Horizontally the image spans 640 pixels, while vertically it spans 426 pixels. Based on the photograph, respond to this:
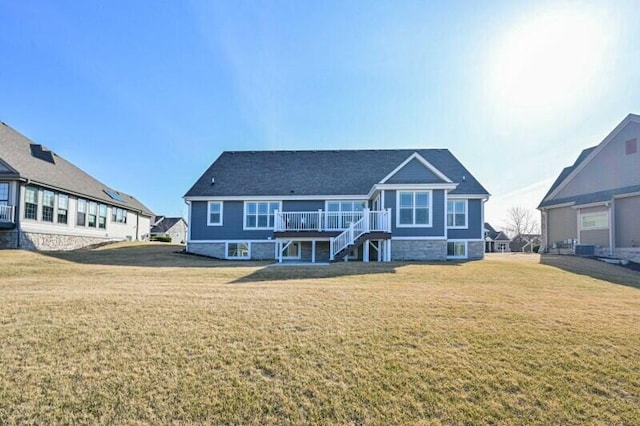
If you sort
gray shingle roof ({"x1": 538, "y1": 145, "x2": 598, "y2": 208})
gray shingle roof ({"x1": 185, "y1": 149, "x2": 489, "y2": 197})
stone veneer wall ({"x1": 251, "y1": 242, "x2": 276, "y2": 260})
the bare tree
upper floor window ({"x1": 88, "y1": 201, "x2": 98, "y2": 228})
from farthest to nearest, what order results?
1. the bare tree
2. gray shingle roof ({"x1": 538, "y1": 145, "x2": 598, "y2": 208})
3. upper floor window ({"x1": 88, "y1": 201, "x2": 98, "y2": 228})
4. gray shingle roof ({"x1": 185, "y1": 149, "x2": 489, "y2": 197})
5. stone veneer wall ({"x1": 251, "y1": 242, "x2": 276, "y2": 260})

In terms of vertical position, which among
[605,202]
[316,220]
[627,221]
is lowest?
[316,220]

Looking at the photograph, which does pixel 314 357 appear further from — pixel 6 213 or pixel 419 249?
pixel 6 213

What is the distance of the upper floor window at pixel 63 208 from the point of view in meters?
21.7

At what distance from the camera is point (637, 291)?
9703mm

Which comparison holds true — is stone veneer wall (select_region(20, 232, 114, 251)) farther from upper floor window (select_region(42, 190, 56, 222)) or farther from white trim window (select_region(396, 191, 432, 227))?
white trim window (select_region(396, 191, 432, 227))

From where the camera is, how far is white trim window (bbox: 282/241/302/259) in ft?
62.7

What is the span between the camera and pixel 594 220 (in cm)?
2159

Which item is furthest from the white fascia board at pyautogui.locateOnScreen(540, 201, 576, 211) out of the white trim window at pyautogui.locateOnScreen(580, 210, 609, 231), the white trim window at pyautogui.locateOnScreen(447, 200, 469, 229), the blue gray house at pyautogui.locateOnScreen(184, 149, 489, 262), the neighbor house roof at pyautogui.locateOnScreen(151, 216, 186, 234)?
the neighbor house roof at pyautogui.locateOnScreen(151, 216, 186, 234)

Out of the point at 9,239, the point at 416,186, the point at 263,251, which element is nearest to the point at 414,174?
the point at 416,186

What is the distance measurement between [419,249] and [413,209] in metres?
2.09

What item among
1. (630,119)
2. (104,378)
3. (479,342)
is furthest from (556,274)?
(630,119)

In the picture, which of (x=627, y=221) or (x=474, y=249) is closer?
(x=474, y=249)

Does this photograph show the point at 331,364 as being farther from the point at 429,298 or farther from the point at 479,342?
the point at 429,298

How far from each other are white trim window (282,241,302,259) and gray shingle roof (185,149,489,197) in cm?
311
